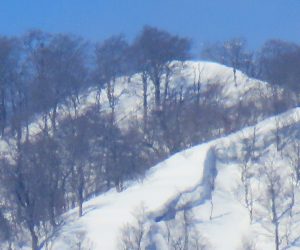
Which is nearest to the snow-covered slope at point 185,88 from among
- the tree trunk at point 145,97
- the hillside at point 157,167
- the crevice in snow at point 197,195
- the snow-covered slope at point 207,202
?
the hillside at point 157,167

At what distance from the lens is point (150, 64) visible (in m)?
59.8

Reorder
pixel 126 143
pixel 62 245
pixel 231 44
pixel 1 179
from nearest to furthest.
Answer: pixel 62 245 < pixel 1 179 < pixel 126 143 < pixel 231 44

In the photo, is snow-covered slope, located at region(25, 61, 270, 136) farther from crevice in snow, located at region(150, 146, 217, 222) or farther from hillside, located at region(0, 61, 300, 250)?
crevice in snow, located at region(150, 146, 217, 222)

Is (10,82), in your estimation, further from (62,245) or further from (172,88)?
(62,245)

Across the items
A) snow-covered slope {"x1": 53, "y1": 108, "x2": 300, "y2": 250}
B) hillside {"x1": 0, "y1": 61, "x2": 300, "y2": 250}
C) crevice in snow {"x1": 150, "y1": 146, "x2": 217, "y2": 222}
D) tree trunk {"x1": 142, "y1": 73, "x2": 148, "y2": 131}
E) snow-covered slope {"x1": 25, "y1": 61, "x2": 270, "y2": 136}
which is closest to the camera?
snow-covered slope {"x1": 53, "y1": 108, "x2": 300, "y2": 250}

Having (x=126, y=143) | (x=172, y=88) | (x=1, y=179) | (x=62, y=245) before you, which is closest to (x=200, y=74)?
(x=172, y=88)

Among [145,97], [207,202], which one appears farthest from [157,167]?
[145,97]

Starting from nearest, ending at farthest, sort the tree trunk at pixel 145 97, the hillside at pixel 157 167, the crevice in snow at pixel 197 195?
the hillside at pixel 157 167
the crevice in snow at pixel 197 195
the tree trunk at pixel 145 97

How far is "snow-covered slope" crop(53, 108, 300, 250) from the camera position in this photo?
42956 millimetres

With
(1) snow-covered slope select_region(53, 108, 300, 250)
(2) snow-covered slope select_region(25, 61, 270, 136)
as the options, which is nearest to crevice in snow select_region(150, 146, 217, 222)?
(1) snow-covered slope select_region(53, 108, 300, 250)

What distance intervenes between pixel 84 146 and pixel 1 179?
4.43 m

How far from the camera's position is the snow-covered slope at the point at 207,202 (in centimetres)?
4296

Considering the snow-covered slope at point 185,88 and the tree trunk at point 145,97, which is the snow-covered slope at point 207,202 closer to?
the tree trunk at point 145,97

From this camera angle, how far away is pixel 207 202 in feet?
151
